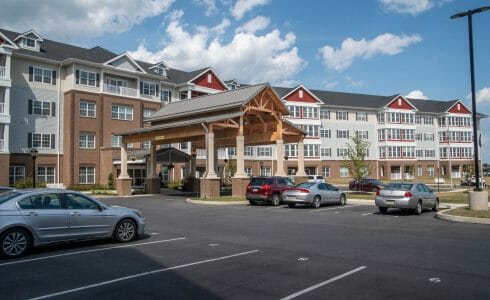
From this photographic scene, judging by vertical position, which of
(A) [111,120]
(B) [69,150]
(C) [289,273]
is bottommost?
(C) [289,273]

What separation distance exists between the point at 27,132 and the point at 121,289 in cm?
3798

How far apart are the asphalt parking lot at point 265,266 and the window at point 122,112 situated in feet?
109

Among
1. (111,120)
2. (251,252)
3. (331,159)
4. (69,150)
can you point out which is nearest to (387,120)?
(331,159)

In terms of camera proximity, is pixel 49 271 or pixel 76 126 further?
pixel 76 126

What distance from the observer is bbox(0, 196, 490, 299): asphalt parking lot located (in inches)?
263

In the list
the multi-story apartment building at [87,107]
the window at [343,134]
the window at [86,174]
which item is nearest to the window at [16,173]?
the multi-story apartment building at [87,107]

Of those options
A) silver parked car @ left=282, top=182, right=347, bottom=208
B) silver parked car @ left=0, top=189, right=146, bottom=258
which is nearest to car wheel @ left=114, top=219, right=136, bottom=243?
silver parked car @ left=0, top=189, right=146, bottom=258

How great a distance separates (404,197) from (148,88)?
35.3m

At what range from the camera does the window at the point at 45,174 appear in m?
40.6

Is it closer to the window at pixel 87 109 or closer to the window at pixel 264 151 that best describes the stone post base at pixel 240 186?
the window at pixel 87 109

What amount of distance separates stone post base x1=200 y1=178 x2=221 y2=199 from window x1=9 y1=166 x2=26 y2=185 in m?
20.3

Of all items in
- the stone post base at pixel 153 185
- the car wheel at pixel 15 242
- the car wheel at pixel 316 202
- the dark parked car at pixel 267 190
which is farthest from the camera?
the stone post base at pixel 153 185

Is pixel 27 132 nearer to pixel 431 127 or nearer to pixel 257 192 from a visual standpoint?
pixel 257 192

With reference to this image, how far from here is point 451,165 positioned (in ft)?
248
